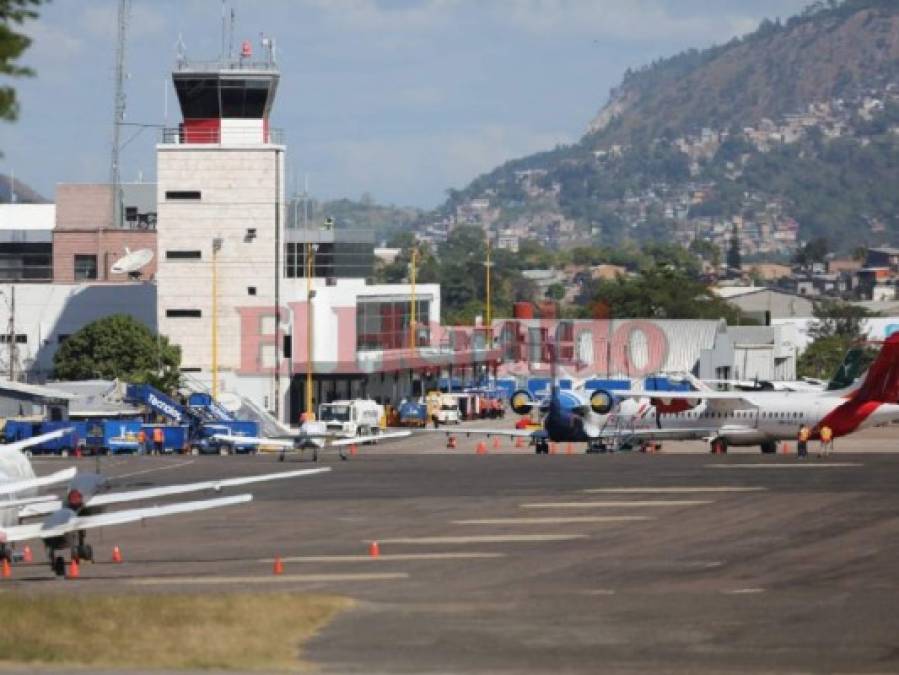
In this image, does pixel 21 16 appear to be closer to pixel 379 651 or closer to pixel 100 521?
pixel 100 521

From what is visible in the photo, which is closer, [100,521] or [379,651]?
[379,651]

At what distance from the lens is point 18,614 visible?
117ft

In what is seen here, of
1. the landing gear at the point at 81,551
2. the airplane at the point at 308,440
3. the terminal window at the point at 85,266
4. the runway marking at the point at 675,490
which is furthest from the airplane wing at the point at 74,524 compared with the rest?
the terminal window at the point at 85,266

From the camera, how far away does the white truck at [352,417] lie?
3974 inches

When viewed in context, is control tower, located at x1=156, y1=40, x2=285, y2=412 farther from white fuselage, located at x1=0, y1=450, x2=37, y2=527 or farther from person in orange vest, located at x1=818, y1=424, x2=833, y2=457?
white fuselage, located at x1=0, y1=450, x2=37, y2=527

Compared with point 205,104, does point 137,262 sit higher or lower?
lower

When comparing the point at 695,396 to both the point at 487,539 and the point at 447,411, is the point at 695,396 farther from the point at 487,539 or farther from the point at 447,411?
the point at 447,411

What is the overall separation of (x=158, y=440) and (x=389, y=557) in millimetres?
48831

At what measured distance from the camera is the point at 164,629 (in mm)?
34375

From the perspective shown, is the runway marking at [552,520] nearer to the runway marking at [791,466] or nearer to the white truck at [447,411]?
the runway marking at [791,466]

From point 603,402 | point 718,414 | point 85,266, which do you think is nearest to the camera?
point 718,414

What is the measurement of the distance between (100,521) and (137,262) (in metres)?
92.1

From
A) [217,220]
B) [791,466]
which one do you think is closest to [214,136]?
[217,220]

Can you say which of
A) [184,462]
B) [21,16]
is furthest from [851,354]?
[21,16]
